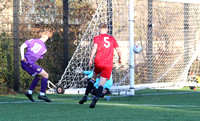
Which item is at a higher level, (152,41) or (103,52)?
(152,41)

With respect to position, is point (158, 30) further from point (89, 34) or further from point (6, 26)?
point (6, 26)

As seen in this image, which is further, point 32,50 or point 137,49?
point 137,49

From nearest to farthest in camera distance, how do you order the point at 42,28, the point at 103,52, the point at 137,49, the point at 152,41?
the point at 103,52
the point at 137,49
the point at 42,28
the point at 152,41

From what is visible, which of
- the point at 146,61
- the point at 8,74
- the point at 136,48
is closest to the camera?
the point at 136,48

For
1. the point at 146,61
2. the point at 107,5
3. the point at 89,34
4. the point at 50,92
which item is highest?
the point at 107,5

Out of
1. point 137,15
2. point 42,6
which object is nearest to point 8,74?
point 42,6

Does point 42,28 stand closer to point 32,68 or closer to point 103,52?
point 32,68

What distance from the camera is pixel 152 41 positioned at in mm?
12023

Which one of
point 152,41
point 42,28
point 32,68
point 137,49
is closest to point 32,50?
point 32,68

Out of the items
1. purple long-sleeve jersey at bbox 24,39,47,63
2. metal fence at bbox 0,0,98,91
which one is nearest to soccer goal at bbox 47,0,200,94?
metal fence at bbox 0,0,98,91

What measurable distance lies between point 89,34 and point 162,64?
2.24 metres

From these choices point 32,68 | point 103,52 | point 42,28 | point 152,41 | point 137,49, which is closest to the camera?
point 103,52

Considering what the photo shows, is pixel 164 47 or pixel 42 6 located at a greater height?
pixel 42 6

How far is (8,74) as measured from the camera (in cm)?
1080
